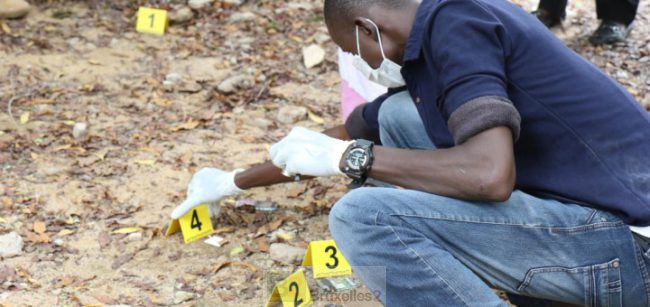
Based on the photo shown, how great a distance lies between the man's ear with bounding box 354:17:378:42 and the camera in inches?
91.3

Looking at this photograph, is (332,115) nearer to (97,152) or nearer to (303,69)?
(303,69)

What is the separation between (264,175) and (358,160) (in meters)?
0.85

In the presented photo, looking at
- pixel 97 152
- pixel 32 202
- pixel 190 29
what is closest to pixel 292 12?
pixel 190 29

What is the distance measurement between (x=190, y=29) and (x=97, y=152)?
172cm

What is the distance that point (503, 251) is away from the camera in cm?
217

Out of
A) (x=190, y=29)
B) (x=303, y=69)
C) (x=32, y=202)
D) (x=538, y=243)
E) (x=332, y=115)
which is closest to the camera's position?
(x=538, y=243)

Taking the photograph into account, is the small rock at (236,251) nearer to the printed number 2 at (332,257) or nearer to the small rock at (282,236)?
the small rock at (282,236)

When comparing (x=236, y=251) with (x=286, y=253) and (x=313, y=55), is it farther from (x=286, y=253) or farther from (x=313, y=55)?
(x=313, y=55)

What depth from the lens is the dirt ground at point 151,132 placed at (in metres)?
2.94

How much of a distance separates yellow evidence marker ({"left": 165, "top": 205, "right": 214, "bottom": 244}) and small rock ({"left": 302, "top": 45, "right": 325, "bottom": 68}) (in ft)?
6.19

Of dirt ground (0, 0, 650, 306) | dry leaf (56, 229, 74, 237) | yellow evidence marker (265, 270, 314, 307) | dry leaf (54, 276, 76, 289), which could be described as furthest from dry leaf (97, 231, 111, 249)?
yellow evidence marker (265, 270, 314, 307)

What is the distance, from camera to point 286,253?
120 inches

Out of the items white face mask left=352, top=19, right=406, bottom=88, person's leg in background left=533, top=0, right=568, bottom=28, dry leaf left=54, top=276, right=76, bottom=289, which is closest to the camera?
white face mask left=352, top=19, right=406, bottom=88

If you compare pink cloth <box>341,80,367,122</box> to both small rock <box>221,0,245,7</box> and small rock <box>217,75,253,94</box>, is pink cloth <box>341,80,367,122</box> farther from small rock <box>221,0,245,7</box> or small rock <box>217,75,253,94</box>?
small rock <box>221,0,245,7</box>
